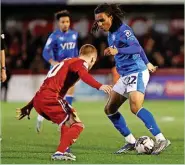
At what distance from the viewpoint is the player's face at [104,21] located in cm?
1083

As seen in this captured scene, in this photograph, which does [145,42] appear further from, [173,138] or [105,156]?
[105,156]

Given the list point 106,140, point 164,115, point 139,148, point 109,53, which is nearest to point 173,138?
point 106,140

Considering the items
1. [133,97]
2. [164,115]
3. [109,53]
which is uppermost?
[109,53]

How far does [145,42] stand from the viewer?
2612cm

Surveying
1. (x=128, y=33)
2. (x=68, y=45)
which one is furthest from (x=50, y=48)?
(x=128, y=33)

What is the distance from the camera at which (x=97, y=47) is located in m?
24.8

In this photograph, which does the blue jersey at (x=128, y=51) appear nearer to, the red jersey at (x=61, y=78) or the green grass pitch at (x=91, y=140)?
the red jersey at (x=61, y=78)

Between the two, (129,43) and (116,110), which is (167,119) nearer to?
(116,110)

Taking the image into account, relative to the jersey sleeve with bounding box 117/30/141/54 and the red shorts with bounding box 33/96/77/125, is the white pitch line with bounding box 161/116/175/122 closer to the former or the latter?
the jersey sleeve with bounding box 117/30/141/54

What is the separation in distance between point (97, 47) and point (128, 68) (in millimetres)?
13857

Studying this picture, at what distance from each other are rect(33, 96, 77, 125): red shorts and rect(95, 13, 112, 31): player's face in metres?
1.50

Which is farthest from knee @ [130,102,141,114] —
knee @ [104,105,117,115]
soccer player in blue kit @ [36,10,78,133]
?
soccer player in blue kit @ [36,10,78,133]

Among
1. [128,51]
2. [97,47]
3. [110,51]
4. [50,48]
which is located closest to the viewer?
[110,51]

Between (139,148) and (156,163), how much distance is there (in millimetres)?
1108
